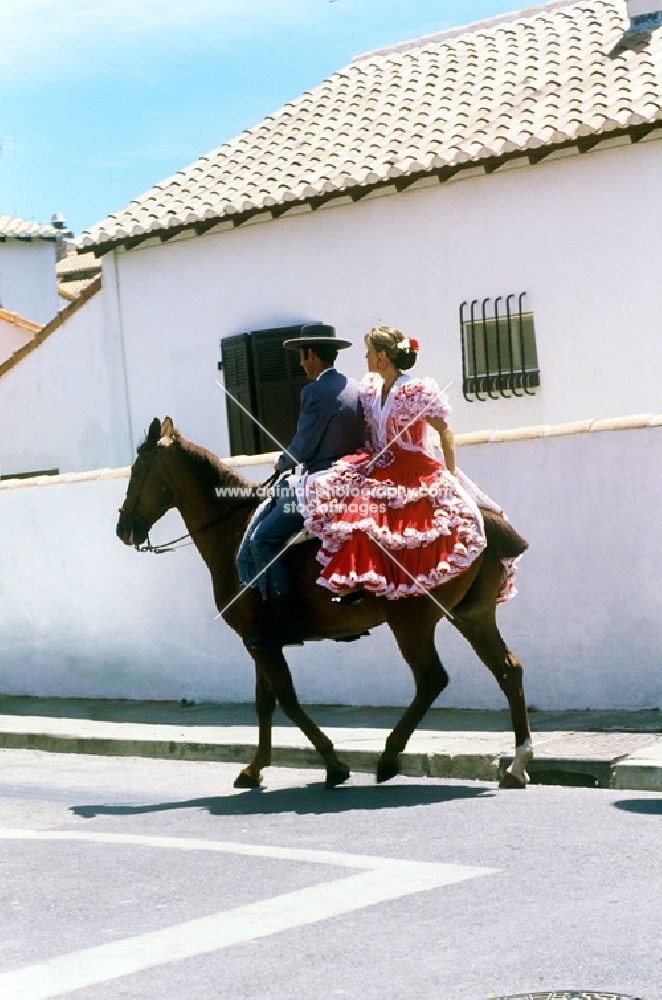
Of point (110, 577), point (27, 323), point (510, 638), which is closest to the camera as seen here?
point (510, 638)

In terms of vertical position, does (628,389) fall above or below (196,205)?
below

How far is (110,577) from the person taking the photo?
13.3 meters

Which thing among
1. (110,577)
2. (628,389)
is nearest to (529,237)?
(628,389)

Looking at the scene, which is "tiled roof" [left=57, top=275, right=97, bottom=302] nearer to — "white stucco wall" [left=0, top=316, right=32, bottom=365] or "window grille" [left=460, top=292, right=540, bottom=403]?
"white stucco wall" [left=0, top=316, right=32, bottom=365]

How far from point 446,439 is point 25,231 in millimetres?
35936

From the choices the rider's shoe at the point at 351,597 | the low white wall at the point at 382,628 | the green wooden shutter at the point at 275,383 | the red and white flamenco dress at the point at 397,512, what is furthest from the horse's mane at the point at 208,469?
the green wooden shutter at the point at 275,383

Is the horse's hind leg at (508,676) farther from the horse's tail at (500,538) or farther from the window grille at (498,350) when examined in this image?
the window grille at (498,350)

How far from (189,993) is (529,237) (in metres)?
11.7

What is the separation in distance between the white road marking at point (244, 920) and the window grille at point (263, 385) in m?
10.8

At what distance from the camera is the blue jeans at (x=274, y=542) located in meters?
8.72

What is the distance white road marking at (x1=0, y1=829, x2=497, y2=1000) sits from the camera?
17.1 feet

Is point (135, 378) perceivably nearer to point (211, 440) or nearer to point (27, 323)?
point (211, 440)

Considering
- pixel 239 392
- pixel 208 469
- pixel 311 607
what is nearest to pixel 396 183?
pixel 239 392

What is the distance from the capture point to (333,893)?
20.3 ft
